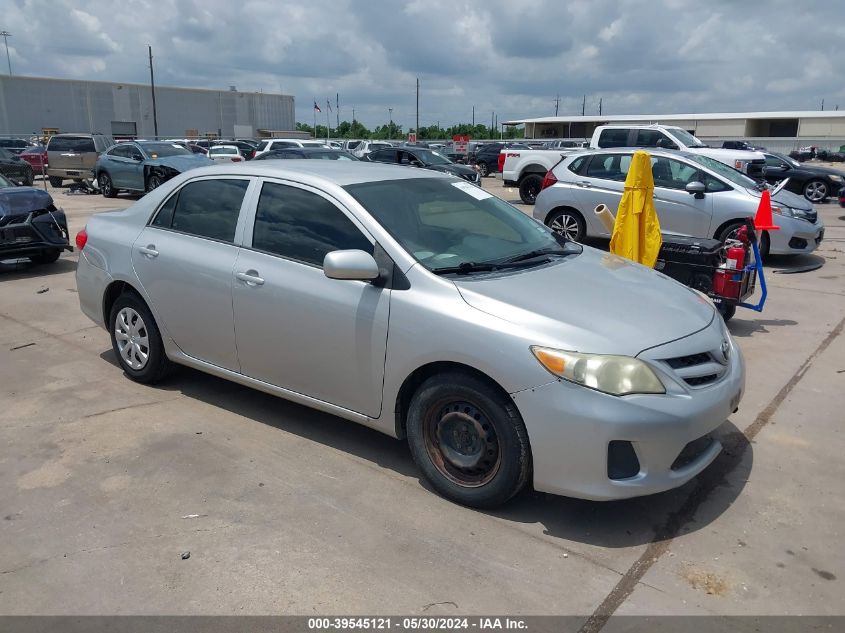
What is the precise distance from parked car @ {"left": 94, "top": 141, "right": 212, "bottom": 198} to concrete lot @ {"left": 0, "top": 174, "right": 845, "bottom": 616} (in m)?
14.4

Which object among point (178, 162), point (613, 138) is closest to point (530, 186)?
point (613, 138)

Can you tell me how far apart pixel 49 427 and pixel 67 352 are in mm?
1777

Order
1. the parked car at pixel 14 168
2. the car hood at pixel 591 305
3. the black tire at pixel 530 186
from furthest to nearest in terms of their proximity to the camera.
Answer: the parked car at pixel 14 168, the black tire at pixel 530 186, the car hood at pixel 591 305

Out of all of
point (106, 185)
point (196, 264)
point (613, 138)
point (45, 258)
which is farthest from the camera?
point (106, 185)

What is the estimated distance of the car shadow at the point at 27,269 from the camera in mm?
9656

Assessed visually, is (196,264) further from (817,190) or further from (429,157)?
(817,190)

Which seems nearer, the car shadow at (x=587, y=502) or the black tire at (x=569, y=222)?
the car shadow at (x=587, y=502)

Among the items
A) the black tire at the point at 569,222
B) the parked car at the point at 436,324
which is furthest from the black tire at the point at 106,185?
the parked car at the point at 436,324

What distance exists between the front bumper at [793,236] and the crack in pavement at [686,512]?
17.3 feet

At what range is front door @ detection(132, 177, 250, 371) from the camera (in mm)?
4547

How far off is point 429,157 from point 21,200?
15453 mm

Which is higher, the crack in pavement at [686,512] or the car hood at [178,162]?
the car hood at [178,162]

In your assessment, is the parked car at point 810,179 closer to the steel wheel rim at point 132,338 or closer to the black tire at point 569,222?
the black tire at point 569,222

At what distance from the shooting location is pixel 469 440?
357 cm
